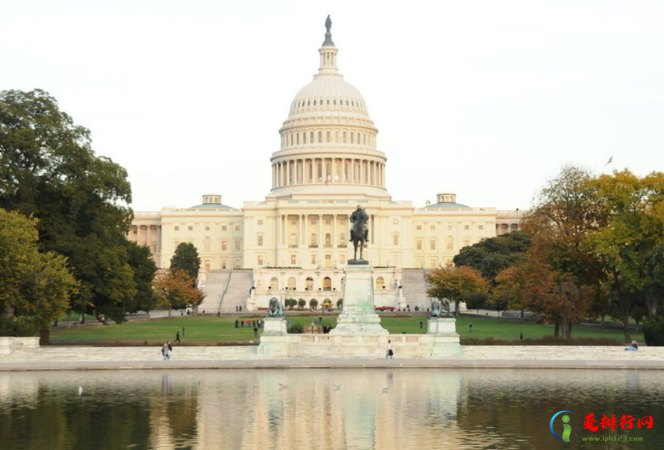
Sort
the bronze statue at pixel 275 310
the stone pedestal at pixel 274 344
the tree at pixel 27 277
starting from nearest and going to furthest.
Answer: the stone pedestal at pixel 274 344 < the bronze statue at pixel 275 310 < the tree at pixel 27 277

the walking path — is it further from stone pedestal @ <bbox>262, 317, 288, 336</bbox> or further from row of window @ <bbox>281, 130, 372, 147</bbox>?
row of window @ <bbox>281, 130, 372, 147</bbox>

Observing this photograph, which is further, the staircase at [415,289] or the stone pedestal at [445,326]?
the staircase at [415,289]

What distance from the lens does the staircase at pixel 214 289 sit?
350ft

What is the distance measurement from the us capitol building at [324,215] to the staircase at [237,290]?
18557 mm

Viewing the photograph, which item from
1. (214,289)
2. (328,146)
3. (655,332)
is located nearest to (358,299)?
(655,332)

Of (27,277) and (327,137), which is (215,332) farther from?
(327,137)

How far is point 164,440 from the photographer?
22656 mm

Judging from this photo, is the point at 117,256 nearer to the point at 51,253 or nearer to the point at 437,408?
the point at 51,253

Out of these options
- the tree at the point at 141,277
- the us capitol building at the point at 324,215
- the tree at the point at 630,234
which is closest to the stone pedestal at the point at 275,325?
the tree at the point at 141,277

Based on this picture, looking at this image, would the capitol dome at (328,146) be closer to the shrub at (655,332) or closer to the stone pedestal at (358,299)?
the shrub at (655,332)

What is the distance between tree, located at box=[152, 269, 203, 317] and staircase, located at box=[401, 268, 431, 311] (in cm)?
2331

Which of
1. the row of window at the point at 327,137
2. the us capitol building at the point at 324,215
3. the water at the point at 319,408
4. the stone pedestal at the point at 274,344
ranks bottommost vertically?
the water at the point at 319,408

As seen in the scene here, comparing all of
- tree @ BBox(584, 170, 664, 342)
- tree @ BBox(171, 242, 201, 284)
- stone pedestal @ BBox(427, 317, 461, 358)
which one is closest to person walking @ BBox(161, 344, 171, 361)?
stone pedestal @ BBox(427, 317, 461, 358)

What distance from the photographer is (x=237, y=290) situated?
11544 centimetres
